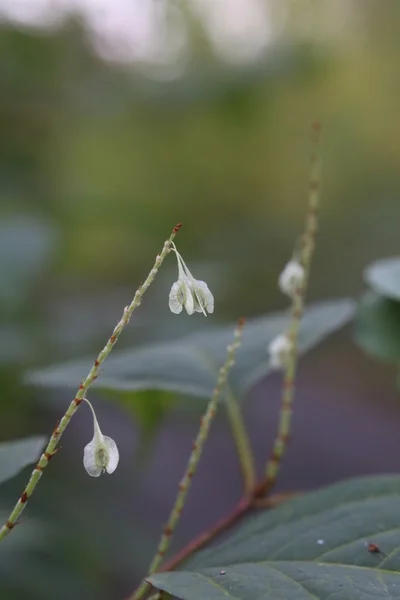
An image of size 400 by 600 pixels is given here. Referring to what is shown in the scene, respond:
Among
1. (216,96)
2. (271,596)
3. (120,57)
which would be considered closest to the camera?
(271,596)

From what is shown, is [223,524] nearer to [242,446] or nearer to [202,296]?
[242,446]

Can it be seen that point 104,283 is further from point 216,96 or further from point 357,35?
point 357,35

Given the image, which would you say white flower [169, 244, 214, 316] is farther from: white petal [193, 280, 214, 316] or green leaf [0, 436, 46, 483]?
green leaf [0, 436, 46, 483]

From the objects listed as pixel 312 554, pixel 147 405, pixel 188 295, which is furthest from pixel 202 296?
pixel 147 405

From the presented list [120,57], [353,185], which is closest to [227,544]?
[120,57]

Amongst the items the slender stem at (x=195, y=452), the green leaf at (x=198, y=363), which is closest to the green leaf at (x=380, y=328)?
the green leaf at (x=198, y=363)
